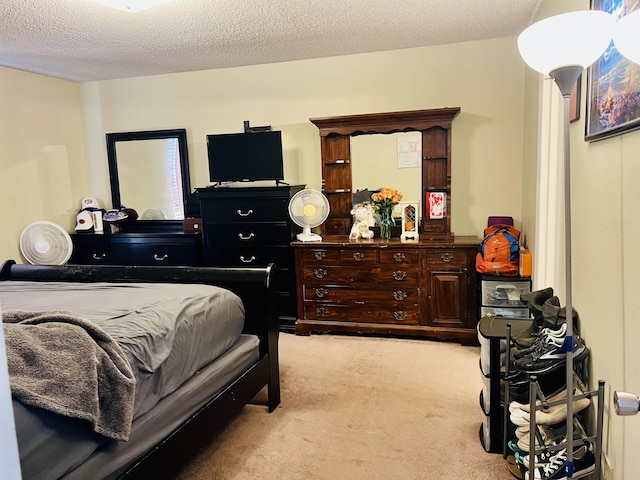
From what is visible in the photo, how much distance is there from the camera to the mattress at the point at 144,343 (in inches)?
55.0

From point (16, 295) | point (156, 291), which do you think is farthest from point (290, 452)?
point (16, 295)

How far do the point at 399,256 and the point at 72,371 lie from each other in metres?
2.62

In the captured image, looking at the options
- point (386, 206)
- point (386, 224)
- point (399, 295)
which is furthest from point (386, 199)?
point (399, 295)

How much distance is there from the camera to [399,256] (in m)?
3.71

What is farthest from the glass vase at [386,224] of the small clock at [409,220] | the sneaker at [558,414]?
the sneaker at [558,414]

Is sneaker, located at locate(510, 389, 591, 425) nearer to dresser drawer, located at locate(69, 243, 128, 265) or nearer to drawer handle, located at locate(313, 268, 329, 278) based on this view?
drawer handle, located at locate(313, 268, 329, 278)

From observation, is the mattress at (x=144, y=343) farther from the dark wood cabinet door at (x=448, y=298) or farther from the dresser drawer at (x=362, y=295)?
the dark wood cabinet door at (x=448, y=298)

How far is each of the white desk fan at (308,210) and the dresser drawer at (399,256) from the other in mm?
591

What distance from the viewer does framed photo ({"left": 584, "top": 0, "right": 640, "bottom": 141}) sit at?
56.6 inches

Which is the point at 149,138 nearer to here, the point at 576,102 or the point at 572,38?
the point at 576,102

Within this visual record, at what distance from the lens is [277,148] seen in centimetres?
412

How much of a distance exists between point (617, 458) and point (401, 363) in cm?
176

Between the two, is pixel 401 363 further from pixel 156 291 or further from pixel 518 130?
pixel 518 130

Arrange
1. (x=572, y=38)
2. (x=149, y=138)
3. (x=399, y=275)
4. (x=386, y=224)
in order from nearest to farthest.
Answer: (x=572, y=38), (x=399, y=275), (x=386, y=224), (x=149, y=138)
